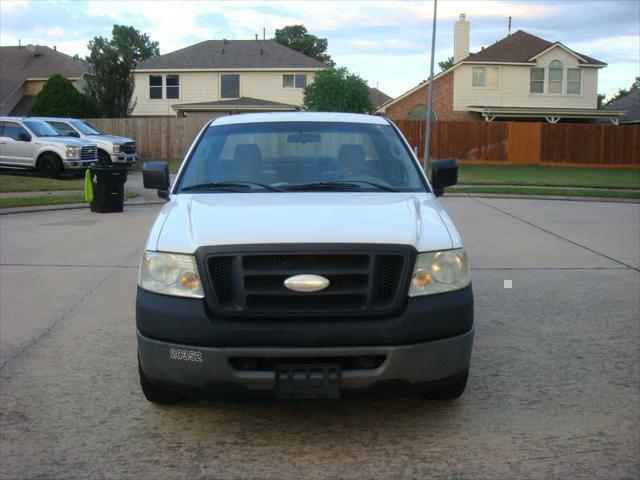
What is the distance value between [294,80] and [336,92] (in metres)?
6.20

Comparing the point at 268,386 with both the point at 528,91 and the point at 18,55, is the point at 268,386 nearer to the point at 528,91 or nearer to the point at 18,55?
the point at 528,91

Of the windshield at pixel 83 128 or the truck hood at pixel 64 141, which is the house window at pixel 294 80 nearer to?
the windshield at pixel 83 128

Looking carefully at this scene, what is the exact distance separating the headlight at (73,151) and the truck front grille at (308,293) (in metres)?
20.3

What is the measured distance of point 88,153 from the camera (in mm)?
23703

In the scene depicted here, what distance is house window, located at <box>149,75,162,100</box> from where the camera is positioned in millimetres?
51250

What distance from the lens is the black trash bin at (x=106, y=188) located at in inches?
605

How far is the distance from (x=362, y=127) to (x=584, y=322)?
282 cm

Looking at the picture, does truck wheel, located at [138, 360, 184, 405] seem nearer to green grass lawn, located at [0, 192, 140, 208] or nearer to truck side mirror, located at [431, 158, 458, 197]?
truck side mirror, located at [431, 158, 458, 197]

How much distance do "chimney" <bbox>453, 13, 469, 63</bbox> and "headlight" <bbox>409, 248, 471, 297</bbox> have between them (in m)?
48.3

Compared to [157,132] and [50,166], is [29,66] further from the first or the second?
[50,166]

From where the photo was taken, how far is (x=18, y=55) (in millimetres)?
55094

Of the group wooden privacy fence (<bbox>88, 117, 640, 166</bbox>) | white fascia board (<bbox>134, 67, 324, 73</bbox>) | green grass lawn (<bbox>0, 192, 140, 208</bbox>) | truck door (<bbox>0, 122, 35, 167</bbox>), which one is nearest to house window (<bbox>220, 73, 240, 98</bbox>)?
white fascia board (<bbox>134, 67, 324, 73</bbox>)

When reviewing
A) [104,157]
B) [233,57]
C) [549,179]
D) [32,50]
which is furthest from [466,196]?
[32,50]

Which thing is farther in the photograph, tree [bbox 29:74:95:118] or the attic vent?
the attic vent
